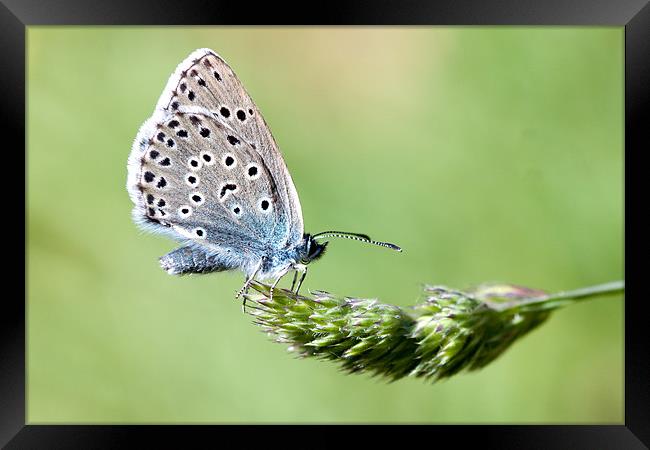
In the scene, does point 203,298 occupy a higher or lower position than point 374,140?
lower

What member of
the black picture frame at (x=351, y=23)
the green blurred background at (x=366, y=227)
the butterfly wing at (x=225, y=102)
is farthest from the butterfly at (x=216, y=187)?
the green blurred background at (x=366, y=227)

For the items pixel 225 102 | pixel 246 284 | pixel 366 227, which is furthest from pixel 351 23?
pixel 366 227

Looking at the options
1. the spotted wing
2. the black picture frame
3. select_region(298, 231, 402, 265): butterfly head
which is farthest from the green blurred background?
the spotted wing

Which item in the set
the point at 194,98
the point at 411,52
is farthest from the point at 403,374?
the point at 411,52

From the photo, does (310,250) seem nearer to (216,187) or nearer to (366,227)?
(216,187)

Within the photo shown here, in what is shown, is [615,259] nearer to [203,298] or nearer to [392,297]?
[392,297]

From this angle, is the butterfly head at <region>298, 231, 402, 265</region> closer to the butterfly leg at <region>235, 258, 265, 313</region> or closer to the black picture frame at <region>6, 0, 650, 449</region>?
the butterfly leg at <region>235, 258, 265, 313</region>

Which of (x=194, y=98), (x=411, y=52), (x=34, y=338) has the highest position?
(x=411, y=52)

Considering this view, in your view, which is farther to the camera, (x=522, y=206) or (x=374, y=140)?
(x=374, y=140)
